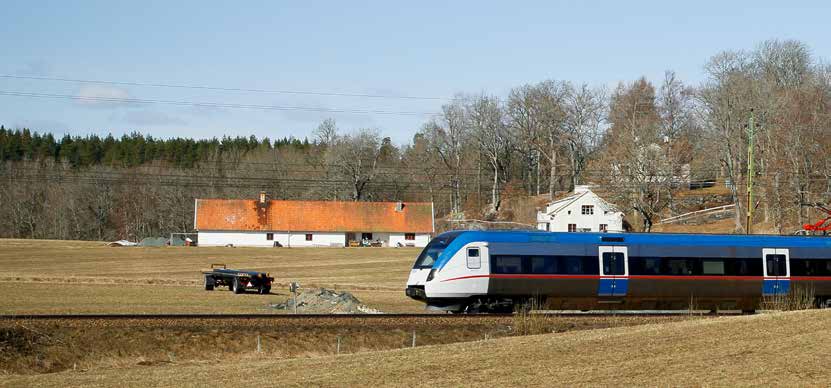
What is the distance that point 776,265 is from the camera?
35531 millimetres

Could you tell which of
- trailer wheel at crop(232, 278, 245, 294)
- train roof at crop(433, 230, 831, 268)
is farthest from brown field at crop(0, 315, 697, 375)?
trailer wheel at crop(232, 278, 245, 294)

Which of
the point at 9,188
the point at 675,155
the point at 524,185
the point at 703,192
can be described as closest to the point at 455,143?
the point at 524,185

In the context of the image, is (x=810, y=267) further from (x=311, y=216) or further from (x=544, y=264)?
(x=311, y=216)

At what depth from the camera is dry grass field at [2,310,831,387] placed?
16.6 m

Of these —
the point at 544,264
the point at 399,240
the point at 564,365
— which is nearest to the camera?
the point at 564,365

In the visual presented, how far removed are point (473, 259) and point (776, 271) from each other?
39.4 ft

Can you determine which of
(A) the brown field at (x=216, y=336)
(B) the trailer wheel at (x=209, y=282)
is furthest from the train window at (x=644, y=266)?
(B) the trailer wheel at (x=209, y=282)

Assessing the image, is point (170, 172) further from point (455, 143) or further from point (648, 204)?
point (648, 204)

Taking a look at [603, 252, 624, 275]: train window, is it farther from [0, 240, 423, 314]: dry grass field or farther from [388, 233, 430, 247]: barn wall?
[388, 233, 430, 247]: barn wall

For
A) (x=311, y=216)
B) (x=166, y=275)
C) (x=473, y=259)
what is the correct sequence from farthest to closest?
(x=311, y=216), (x=166, y=275), (x=473, y=259)

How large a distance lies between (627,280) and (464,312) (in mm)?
5755

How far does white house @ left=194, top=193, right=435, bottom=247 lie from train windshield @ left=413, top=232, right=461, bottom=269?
73.6 m

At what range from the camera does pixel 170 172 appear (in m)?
152

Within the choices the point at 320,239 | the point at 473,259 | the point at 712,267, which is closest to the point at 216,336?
→ the point at 473,259
